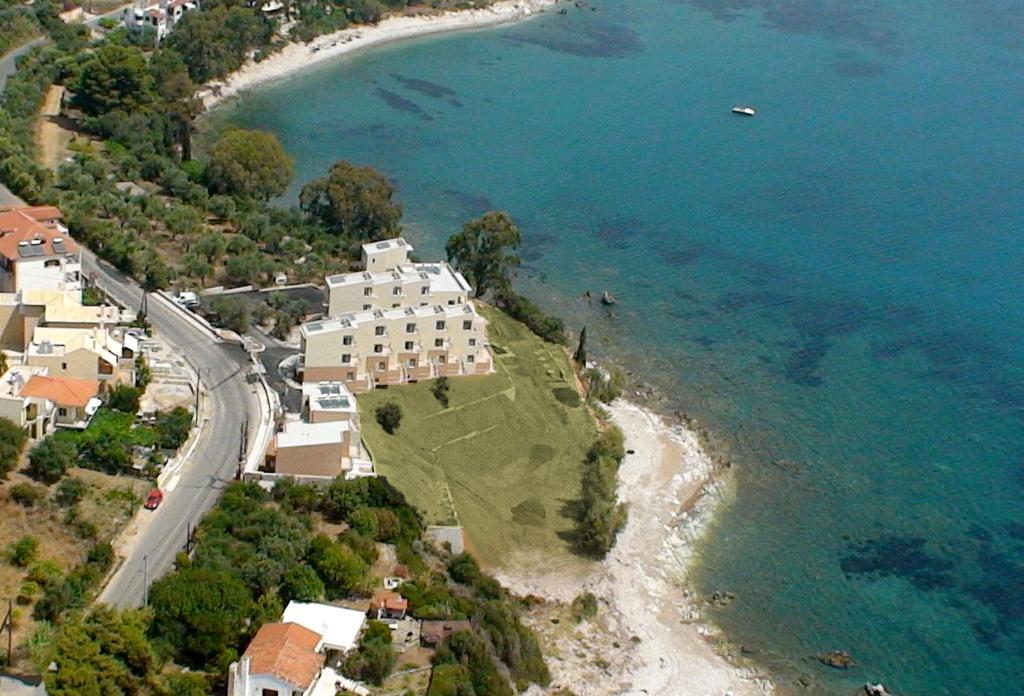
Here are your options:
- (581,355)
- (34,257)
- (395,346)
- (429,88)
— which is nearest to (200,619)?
(395,346)

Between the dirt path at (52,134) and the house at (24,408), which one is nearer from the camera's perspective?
the house at (24,408)

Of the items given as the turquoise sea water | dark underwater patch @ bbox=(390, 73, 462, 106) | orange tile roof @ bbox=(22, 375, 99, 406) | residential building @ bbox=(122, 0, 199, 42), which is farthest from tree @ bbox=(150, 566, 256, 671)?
residential building @ bbox=(122, 0, 199, 42)

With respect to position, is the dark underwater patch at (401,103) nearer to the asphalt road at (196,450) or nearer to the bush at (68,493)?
the asphalt road at (196,450)

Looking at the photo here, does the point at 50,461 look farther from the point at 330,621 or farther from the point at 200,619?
the point at 330,621

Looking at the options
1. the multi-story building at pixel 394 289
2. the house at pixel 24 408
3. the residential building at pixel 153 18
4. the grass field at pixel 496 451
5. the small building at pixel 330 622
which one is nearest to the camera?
the small building at pixel 330 622

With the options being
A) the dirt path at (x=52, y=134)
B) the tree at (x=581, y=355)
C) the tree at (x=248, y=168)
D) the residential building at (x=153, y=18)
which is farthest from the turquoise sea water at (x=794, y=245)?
the dirt path at (x=52, y=134)

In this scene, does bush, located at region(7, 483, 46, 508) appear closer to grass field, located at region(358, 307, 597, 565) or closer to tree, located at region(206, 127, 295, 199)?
grass field, located at region(358, 307, 597, 565)
